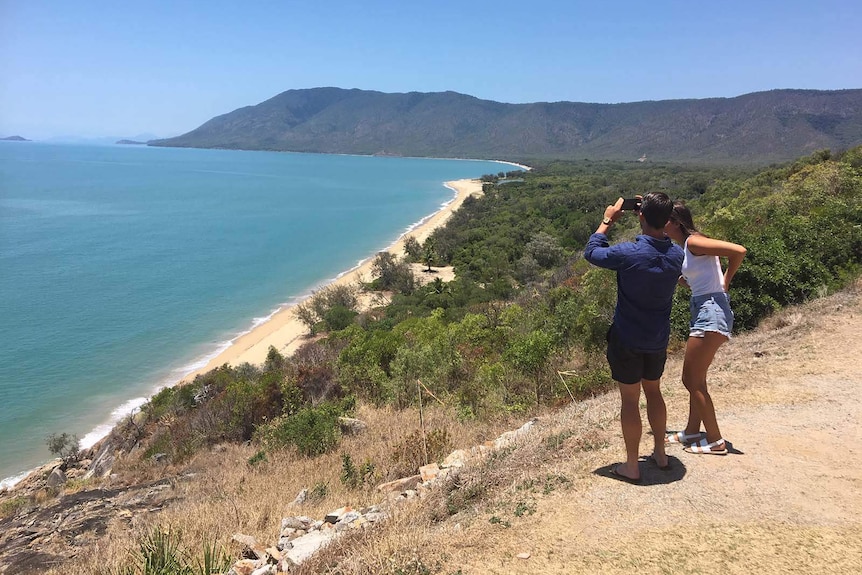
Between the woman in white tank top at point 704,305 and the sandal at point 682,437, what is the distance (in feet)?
0.28

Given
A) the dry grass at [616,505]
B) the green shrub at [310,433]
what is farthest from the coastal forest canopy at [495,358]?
the dry grass at [616,505]

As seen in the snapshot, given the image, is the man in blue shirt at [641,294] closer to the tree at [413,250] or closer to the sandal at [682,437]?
the sandal at [682,437]

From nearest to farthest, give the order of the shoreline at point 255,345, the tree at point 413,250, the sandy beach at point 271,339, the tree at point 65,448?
the tree at point 65,448 < the shoreline at point 255,345 < the sandy beach at point 271,339 < the tree at point 413,250

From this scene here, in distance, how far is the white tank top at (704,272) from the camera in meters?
4.15

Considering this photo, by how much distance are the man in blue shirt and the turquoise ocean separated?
1865 cm

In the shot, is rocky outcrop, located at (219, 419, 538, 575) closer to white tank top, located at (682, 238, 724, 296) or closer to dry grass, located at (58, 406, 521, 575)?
dry grass, located at (58, 406, 521, 575)

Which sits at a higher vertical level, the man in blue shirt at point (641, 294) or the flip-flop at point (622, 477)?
the man in blue shirt at point (641, 294)

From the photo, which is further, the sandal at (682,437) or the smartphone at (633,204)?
the sandal at (682,437)

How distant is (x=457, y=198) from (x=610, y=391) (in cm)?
9336

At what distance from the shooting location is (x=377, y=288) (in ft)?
125

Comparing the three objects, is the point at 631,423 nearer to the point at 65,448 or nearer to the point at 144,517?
the point at 144,517

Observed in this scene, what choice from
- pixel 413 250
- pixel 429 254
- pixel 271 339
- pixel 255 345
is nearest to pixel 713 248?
pixel 255 345

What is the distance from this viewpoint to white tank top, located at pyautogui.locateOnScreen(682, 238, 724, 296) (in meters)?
4.15

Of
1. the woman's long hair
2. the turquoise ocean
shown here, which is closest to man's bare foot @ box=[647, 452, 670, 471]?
the woman's long hair
